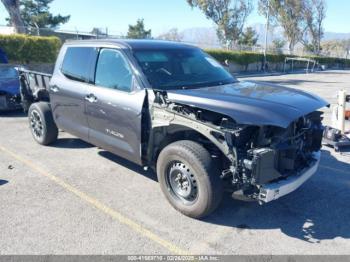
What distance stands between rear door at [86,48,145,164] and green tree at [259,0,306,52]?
51372 mm

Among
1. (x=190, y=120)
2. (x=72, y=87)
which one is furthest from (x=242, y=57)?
(x=190, y=120)

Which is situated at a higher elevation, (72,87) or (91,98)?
(72,87)

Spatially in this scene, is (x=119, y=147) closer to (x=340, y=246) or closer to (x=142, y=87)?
(x=142, y=87)

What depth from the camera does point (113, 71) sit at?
4.85m

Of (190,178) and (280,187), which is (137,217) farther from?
(280,187)

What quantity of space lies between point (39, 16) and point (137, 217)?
40192mm

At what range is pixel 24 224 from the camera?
3.91 metres

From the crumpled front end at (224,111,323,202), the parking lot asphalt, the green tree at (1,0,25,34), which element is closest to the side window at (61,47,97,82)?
the parking lot asphalt

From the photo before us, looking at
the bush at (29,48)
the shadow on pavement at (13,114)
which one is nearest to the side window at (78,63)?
the shadow on pavement at (13,114)

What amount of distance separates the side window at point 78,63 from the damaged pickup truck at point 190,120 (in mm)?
17

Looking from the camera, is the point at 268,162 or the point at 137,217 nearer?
the point at 268,162

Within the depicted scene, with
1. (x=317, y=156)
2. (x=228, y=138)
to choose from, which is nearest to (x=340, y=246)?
(x=317, y=156)

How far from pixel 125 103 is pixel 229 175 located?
5.17ft

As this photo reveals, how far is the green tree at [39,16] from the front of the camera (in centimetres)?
3953
